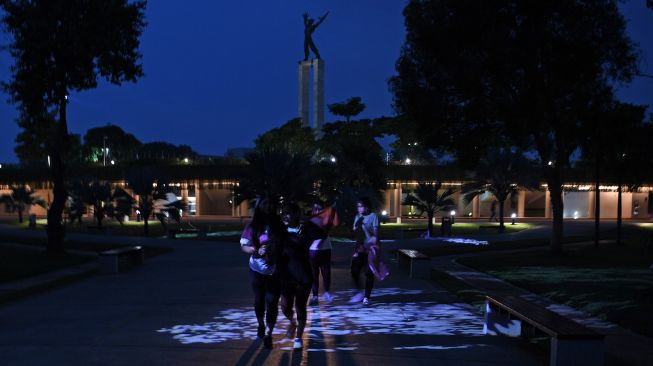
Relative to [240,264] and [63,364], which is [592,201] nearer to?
[240,264]

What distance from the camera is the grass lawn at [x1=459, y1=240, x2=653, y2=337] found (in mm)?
8508

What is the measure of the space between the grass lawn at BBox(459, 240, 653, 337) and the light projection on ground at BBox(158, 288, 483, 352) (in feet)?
6.43

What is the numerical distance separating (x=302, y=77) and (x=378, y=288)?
5921 cm

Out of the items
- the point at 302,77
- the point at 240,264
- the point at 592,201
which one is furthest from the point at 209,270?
the point at 302,77

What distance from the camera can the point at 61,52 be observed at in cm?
1712

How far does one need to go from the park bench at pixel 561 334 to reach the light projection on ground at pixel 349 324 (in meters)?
0.55

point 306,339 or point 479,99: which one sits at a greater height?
point 479,99

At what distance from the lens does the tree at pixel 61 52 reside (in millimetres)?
16797

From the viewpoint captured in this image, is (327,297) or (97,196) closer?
(327,297)

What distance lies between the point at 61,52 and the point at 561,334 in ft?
52.7

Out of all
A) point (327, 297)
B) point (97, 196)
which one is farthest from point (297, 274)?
point (97, 196)

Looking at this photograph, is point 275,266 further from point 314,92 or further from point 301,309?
point 314,92

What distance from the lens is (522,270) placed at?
47.5 ft

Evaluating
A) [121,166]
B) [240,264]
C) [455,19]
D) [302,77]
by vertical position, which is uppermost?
[302,77]
